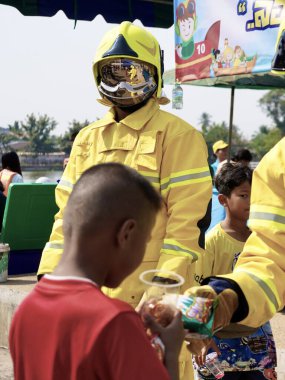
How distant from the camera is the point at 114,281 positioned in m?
2.02

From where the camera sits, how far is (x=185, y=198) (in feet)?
11.7

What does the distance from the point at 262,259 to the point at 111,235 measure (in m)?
0.97

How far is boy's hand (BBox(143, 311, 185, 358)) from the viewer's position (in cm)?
200

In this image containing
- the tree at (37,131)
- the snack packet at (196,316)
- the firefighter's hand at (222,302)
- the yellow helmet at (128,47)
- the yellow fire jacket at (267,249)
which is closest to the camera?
the snack packet at (196,316)

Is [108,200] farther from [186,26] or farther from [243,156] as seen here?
[243,156]

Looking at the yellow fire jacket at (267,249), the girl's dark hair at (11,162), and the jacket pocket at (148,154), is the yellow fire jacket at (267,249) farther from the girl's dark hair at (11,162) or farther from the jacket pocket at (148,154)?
the girl's dark hair at (11,162)

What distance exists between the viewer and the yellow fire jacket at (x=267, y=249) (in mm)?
2705

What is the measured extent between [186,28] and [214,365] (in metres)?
4.92

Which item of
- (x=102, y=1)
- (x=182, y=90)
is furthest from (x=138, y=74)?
(x=102, y=1)

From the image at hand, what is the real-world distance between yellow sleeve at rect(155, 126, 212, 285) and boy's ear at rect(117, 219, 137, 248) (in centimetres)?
148

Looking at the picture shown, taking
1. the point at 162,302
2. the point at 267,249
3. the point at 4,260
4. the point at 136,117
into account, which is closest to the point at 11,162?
the point at 4,260

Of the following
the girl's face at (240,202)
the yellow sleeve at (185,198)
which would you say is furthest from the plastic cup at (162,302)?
the girl's face at (240,202)

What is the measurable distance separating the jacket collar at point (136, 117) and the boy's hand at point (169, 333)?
5.87 feet

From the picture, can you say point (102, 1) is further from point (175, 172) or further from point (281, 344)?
point (175, 172)
